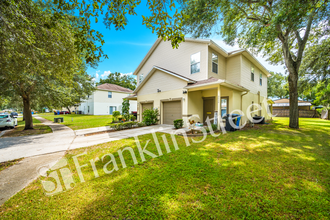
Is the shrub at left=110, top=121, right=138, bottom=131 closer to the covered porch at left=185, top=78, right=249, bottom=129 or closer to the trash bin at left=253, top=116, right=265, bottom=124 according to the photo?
the covered porch at left=185, top=78, right=249, bottom=129

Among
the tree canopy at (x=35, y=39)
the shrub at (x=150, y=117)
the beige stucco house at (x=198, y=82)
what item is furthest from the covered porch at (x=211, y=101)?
the tree canopy at (x=35, y=39)

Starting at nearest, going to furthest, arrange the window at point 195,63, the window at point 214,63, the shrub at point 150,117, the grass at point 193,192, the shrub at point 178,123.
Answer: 1. the grass at point 193,192
2. the shrub at point 178,123
3. the window at point 195,63
4. the window at point 214,63
5. the shrub at point 150,117

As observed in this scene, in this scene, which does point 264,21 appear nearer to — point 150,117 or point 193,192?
point 193,192

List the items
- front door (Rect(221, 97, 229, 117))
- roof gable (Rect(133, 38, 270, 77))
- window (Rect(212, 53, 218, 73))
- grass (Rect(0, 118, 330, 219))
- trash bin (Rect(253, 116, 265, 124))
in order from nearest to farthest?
grass (Rect(0, 118, 330, 219)), roof gable (Rect(133, 38, 270, 77)), front door (Rect(221, 97, 229, 117)), window (Rect(212, 53, 218, 73)), trash bin (Rect(253, 116, 265, 124))

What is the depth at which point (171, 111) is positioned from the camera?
10703 millimetres

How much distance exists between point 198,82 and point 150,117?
479cm

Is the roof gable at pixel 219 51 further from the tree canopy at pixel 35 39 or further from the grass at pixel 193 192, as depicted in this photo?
the grass at pixel 193 192

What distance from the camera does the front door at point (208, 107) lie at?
10135mm

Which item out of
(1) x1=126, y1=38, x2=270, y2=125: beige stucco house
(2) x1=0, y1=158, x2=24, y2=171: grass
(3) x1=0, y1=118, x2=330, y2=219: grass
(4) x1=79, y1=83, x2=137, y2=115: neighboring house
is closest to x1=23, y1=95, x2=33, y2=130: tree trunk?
(2) x1=0, y1=158, x2=24, y2=171: grass

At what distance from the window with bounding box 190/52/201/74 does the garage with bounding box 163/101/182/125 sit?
2.93 meters

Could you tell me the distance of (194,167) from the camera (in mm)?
3406

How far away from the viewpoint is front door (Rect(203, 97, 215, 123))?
10135mm

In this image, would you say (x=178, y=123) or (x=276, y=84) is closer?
(x=178, y=123)

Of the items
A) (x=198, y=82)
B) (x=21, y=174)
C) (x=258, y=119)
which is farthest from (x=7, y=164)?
(x=258, y=119)
